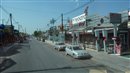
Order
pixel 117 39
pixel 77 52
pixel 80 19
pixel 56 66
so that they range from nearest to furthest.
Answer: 1. pixel 56 66
2. pixel 77 52
3. pixel 117 39
4. pixel 80 19

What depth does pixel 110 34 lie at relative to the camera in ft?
138

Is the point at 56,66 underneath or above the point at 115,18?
underneath

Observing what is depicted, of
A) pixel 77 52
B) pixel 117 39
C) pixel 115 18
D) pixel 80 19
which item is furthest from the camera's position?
pixel 80 19

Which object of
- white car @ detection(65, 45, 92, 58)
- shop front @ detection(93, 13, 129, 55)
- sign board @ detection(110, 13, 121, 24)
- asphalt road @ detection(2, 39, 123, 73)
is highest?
sign board @ detection(110, 13, 121, 24)

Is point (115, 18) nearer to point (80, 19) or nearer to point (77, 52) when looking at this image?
point (77, 52)

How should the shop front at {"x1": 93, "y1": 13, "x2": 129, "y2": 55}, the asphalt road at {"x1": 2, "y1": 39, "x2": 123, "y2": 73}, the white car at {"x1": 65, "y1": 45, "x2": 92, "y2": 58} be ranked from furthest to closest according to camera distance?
the shop front at {"x1": 93, "y1": 13, "x2": 129, "y2": 55}
the white car at {"x1": 65, "y1": 45, "x2": 92, "y2": 58}
the asphalt road at {"x1": 2, "y1": 39, "x2": 123, "y2": 73}

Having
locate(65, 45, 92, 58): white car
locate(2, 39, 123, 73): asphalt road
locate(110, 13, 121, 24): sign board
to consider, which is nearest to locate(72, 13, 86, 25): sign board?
locate(110, 13, 121, 24): sign board

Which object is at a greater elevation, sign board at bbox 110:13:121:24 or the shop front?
sign board at bbox 110:13:121:24

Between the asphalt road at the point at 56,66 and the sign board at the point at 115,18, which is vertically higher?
the sign board at the point at 115,18

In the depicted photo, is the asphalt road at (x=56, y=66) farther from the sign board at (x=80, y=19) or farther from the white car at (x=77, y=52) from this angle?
the sign board at (x=80, y=19)

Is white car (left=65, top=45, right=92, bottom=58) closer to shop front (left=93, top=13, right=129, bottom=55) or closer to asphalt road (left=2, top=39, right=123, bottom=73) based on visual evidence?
asphalt road (left=2, top=39, right=123, bottom=73)


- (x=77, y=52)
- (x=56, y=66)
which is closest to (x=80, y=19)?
(x=77, y=52)

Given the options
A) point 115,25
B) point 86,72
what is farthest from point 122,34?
point 86,72

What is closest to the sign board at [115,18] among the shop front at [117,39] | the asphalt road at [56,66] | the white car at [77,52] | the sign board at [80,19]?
the shop front at [117,39]
